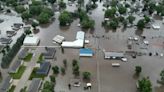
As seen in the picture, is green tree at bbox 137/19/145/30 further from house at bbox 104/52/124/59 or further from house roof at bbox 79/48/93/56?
house roof at bbox 79/48/93/56

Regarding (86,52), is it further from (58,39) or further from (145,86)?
(145,86)

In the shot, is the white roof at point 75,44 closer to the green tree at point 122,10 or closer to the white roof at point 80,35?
the white roof at point 80,35

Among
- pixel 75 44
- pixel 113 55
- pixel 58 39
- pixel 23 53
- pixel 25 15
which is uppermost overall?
pixel 25 15

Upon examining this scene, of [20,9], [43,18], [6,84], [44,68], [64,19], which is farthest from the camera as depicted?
[20,9]

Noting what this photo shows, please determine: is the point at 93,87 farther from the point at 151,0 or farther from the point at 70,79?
the point at 151,0

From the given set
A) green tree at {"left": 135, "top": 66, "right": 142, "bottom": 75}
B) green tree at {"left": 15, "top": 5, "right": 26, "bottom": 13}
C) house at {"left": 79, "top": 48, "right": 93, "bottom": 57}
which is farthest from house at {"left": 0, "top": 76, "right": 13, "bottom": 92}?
green tree at {"left": 15, "top": 5, "right": 26, "bottom": 13}

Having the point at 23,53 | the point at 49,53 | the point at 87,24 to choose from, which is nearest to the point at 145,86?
the point at 49,53

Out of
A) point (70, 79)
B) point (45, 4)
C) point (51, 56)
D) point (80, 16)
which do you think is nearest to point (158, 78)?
point (70, 79)
